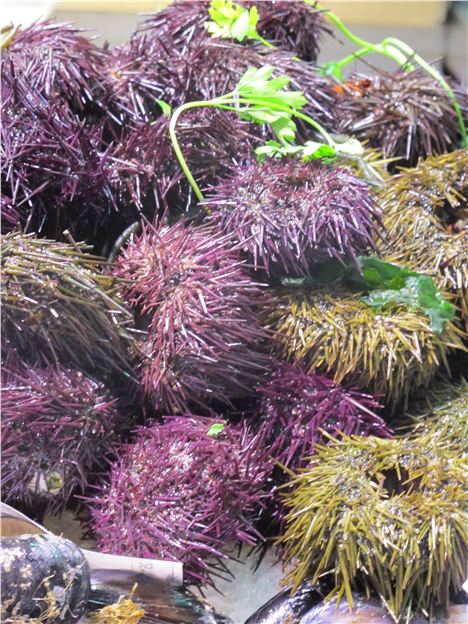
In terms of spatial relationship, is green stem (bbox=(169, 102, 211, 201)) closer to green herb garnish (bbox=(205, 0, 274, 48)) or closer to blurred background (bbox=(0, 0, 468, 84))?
green herb garnish (bbox=(205, 0, 274, 48))

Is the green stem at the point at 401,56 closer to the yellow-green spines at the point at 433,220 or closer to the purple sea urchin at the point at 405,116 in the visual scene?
the purple sea urchin at the point at 405,116

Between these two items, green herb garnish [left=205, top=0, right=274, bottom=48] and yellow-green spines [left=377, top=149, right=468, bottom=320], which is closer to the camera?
yellow-green spines [left=377, top=149, right=468, bottom=320]

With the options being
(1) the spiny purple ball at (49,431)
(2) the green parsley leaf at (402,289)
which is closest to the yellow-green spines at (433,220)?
(2) the green parsley leaf at (402,289)

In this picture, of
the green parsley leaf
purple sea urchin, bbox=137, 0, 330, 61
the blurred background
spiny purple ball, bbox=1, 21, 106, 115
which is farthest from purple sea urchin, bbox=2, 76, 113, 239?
the blurred background

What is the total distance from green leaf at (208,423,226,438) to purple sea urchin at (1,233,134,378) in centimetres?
14

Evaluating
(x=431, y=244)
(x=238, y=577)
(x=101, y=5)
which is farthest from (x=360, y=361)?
(x=101, y=5)

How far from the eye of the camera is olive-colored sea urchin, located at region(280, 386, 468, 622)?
32.8 inches

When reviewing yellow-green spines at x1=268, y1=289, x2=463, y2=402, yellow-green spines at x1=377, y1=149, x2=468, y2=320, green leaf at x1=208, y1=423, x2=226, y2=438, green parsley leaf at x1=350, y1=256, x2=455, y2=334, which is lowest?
green leaf at x1=208, y1=423, x2=226, y2=438

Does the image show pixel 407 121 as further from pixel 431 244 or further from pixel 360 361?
pixel 360 361

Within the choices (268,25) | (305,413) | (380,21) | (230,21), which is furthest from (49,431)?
(380,21)

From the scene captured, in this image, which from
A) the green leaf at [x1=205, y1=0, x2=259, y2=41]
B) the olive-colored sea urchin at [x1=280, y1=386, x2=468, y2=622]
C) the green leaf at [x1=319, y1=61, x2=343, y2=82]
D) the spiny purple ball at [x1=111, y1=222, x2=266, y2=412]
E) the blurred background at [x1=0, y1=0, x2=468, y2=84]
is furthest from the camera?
the blurred background at [x1=0, y1=0, x2=468, y2=84]

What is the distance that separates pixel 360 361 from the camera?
101 cm

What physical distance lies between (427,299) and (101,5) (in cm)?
125

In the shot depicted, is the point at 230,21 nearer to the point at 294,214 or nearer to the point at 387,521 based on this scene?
the point at 294,214
